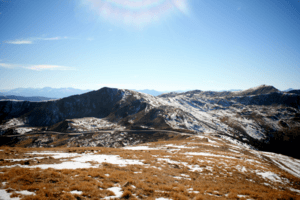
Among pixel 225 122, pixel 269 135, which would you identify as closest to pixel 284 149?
pixel 269 135

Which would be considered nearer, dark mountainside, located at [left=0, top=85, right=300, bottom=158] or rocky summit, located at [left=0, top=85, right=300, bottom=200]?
rocky summit, located at [left=0, top=85, right=300, bottom=200]

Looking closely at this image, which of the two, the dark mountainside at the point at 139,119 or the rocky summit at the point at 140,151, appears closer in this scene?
the rocky summit at the point at 140,151

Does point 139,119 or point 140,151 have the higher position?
point 140,151

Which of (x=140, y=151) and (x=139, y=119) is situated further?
(x=139, y=119)

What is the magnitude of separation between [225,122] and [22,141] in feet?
696

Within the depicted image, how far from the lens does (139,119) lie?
13962cm

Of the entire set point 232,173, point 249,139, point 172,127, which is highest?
point 232,173

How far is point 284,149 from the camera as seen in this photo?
117 meters

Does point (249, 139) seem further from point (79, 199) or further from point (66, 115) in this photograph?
point (66, 115)

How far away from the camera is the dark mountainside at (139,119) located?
125562mm

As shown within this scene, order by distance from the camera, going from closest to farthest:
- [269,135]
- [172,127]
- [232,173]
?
[232,173]
[172,127]
[269,135]

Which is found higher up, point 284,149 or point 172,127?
point 172,127

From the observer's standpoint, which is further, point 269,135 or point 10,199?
point 269,135

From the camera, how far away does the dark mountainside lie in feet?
412
